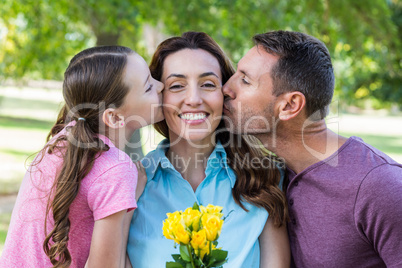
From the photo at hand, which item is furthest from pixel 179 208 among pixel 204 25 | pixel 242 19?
pixel 204 25

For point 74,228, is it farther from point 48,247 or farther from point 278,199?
point 278,199

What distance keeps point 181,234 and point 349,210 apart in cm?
104

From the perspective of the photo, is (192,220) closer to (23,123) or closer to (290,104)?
(290,104)

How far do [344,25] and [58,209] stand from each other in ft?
14.1

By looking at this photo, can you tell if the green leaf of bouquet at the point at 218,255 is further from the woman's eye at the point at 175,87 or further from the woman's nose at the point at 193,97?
the woman's eye at the point at 175,87

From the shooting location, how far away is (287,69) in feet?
9.12

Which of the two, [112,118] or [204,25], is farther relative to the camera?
[204,25]

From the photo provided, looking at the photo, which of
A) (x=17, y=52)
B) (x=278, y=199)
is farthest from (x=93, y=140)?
(x=17, y=52)

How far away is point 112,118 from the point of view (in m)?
2.60

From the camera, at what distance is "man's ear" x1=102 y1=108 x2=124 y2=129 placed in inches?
101

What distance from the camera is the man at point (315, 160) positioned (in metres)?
2.34

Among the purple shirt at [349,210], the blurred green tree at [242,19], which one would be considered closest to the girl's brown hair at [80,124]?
the purple shirt at [349,210]

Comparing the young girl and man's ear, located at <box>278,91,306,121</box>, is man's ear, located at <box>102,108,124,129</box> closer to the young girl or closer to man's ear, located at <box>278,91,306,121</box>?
the young girl

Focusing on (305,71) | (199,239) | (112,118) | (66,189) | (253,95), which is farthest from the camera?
(253,95)
